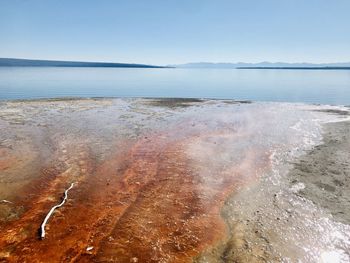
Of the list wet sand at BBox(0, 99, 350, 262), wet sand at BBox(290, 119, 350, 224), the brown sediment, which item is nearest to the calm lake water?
wet sand at BBox(290, 119, 350, 224)

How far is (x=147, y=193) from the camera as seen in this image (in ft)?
34.7

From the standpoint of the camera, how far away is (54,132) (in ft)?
65.0

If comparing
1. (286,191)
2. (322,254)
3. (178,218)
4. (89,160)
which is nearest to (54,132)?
(89,160)

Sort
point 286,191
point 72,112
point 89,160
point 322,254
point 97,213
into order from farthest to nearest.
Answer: point 72,112
point 89,160
point 286,191
point 97,213
point 322,254

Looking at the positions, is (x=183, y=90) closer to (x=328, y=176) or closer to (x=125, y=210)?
(x=328, y=176)

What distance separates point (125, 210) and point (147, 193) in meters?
1.40

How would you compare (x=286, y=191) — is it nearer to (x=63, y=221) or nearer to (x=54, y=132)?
(x=63, y=221)

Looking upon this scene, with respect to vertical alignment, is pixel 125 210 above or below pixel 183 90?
below

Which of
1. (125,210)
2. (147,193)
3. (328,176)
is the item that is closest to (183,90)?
(328,176)

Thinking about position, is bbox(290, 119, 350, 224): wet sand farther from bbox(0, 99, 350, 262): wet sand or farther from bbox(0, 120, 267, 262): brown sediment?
bbox(0, 120, 267, 262): brown sediment

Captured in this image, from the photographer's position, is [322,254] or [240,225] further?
[240,225]

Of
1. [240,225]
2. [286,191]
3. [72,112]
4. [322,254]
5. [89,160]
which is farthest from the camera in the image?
[72,112]

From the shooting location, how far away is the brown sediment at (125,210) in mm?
7316

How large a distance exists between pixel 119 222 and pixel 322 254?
5.38 meters
